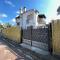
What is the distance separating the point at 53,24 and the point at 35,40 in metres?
3.75

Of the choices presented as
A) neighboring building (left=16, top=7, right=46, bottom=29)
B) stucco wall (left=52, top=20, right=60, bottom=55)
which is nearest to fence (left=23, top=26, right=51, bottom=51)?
stucco wall (left=52, top=20, right=60, bottom=55)

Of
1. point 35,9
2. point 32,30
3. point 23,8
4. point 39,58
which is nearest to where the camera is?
point 39,58

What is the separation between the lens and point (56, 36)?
26.7ft

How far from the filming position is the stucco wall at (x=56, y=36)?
7.98 m

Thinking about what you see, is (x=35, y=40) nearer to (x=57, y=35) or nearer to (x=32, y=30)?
(x=32, y=30)

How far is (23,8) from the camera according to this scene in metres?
35.5

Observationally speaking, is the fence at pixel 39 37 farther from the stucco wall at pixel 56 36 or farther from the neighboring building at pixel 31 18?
the neighboring building at pixel 31 18

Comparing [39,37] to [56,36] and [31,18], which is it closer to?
[56,36]

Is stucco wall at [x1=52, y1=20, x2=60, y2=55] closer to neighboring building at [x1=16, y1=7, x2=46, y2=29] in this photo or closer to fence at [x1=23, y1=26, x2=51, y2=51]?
fence at [x1=23, y1=26, x2=51, y2=51]

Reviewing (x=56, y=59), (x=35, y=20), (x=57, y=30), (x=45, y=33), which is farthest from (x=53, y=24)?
(x=35, y=20)

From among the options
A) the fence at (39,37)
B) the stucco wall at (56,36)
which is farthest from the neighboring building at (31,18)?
the stucco wall at (56,36)

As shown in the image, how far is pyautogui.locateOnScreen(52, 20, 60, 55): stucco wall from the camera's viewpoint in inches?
314

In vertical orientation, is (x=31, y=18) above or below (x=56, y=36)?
above

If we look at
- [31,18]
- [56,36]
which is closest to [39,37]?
[56,36]
